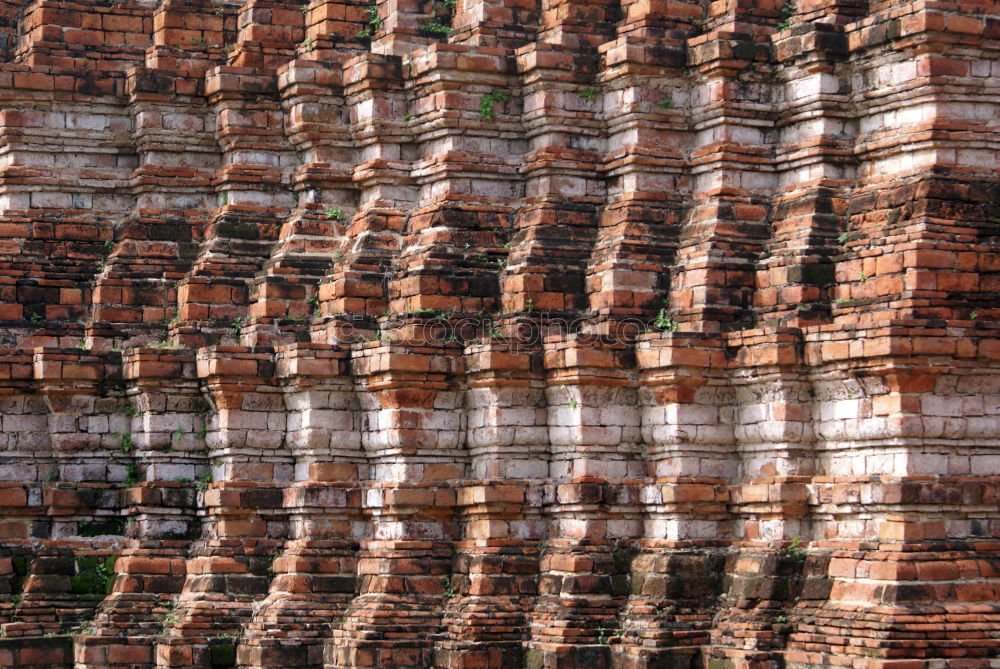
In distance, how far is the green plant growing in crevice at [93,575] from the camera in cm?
3372

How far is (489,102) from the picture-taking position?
111 ft

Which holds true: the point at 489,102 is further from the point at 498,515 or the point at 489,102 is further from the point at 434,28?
the point at 498,515

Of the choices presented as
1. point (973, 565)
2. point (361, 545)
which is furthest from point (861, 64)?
point (361, 545)

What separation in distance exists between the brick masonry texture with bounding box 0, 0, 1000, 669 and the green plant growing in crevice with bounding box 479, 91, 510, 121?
0.13ft

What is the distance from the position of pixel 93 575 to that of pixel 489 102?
25.4 feet

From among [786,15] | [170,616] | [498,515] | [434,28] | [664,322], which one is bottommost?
[170,616]

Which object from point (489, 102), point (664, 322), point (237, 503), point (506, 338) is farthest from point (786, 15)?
point (237, 503)

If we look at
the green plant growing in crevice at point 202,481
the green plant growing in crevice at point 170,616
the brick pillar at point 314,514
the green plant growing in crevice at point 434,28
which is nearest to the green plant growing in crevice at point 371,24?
the green plant growing in crevice at point 434,28

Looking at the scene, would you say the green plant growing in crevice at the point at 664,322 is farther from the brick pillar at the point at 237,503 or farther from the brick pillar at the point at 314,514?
the brick pillar at the point at 237,503

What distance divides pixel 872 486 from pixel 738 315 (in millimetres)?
3024

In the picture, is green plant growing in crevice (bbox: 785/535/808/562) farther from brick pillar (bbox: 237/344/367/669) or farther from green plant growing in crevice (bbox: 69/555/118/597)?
green plant growing in crevice (bbox: 69/555/118/597)

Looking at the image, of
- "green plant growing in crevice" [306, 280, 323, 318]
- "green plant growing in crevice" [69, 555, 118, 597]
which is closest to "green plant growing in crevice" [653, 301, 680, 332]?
"green plant growing in crevice" [306, 280, 323, 318]

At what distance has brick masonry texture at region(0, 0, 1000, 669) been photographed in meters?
30.2

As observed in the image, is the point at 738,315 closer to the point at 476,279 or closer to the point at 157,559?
the point at 476,279
